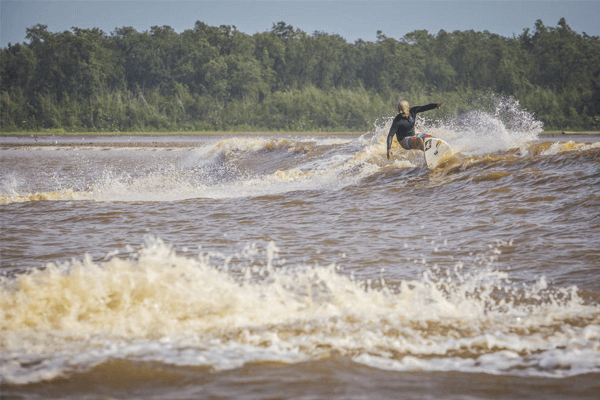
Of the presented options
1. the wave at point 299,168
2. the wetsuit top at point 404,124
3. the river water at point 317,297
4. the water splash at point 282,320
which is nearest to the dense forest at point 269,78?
the wave at point 299,168

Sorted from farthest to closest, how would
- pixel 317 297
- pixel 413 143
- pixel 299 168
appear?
1. pixel 299 168
2. pixel 413 143
3. pixel 317 297

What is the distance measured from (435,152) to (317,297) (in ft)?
26.2

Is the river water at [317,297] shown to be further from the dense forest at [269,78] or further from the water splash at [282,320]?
the dense forest at [269,78]

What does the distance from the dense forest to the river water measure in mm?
46569

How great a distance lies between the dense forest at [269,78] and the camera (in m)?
55.2

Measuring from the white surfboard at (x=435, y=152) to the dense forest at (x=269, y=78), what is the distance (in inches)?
1651

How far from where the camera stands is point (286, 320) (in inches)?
159

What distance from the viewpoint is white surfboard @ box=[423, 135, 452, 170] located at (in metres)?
11.8

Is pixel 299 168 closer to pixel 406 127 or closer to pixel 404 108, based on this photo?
pixel 406 127

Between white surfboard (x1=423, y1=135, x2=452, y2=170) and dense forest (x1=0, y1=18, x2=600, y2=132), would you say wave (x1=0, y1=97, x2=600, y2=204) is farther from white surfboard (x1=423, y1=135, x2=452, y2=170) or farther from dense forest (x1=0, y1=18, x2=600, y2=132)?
dense forest (x1=0, y1=18, x2=600, y2=132)

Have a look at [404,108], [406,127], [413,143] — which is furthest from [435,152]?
[404,108]

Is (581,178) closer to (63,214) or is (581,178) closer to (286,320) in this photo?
(286,320)

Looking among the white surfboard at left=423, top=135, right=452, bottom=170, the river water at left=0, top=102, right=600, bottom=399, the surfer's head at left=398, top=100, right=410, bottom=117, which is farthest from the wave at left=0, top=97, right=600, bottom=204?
the river water at left=0, top=102, right=600, bottom=399

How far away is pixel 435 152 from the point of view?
466 inches
